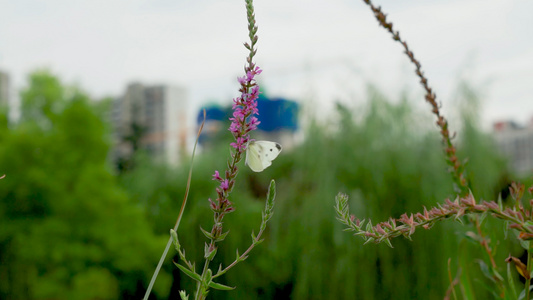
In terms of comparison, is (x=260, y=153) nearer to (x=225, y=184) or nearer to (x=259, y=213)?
(x=225, y=184)

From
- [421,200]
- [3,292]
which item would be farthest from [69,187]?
[421,200]

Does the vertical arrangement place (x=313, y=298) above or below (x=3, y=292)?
above

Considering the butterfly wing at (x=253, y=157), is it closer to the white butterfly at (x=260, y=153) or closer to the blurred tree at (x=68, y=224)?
the white butterfly at (x=260, y=153)

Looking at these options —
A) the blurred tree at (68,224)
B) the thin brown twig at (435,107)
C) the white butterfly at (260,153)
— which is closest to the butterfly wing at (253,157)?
the white butterfly at (260,153)

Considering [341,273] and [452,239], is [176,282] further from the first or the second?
[452,239]

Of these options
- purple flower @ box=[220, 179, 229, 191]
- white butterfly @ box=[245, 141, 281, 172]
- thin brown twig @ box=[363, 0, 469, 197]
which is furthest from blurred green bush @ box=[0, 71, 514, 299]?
purple flower @ box=[220, 179, 229, 191]

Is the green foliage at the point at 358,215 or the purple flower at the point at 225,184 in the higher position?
the purple flower at the point at 225,184

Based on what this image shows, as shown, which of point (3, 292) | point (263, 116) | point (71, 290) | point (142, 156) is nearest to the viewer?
point (71, 290)

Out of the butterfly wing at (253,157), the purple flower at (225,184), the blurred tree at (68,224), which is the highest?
the butterfly wing at (253,157)
